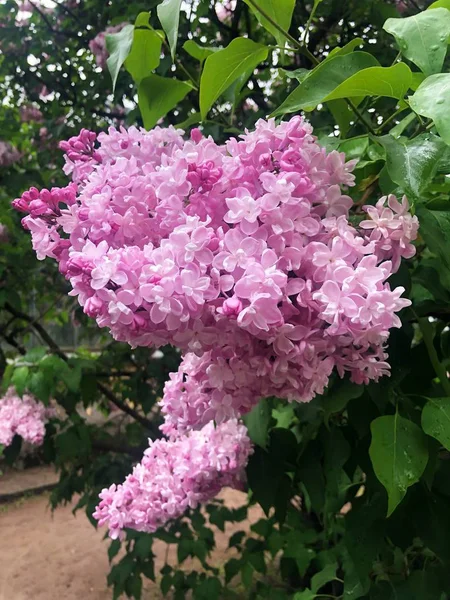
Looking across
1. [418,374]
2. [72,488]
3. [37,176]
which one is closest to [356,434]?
[418,374]

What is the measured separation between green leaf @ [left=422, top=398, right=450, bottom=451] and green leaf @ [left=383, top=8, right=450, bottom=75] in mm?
358

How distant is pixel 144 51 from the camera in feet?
2.38

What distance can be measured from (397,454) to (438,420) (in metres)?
0.06

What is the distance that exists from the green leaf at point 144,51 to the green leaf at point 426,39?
1.08ft

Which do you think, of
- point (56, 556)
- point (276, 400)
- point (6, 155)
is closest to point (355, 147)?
point (276, 400)

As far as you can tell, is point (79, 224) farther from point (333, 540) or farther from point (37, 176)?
point (37, 176)

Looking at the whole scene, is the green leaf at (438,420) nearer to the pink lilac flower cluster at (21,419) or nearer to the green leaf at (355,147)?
the green leaf at (355,147)

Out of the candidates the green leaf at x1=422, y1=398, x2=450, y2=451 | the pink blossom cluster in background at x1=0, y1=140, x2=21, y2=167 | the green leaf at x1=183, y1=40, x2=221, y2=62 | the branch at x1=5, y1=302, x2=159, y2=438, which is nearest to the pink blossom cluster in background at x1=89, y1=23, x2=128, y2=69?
the pink blossom cluster in background at x1=0, y1=140, x2=21, y2=167

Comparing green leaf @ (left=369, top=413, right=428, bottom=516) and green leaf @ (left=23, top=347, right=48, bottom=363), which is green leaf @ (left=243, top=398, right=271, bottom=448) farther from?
green leaf @ (left=23, top=347, right=48, bottom=363)

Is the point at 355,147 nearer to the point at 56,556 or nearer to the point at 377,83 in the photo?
the point at 377,83

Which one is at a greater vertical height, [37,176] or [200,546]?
[37,176]

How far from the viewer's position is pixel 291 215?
0.53 meters

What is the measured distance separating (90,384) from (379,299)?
1.36 m

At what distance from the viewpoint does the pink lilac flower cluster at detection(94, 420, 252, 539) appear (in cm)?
98
